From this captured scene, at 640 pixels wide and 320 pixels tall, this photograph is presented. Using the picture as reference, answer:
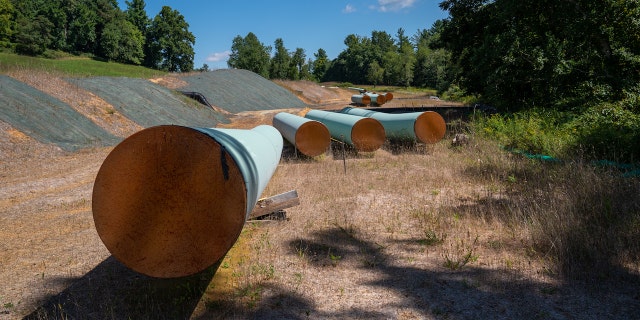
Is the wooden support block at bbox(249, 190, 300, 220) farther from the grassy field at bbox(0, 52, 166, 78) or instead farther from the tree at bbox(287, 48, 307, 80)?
the tree at bbox(287, 48, 307, 80)

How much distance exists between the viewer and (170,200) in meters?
3.77

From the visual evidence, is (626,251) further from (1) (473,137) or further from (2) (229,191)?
(1) (473,137)

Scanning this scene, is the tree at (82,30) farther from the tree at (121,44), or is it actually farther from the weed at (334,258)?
the weed at (334,258)

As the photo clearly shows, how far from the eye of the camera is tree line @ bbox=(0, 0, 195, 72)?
73838mm

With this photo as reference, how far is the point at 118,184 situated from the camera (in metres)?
3.79

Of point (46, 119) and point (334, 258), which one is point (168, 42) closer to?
point (46, 119)

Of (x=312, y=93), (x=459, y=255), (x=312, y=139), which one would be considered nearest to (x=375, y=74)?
(x=312, y=93)

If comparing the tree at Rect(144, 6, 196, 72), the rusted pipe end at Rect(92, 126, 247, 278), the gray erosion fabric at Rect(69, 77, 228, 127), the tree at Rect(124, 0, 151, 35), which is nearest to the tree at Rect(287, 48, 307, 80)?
the tree at Rect(144, 6, 196, 72)

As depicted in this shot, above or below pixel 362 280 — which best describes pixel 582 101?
above

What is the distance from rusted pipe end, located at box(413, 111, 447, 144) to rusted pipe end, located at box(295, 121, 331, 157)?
319 centimetres

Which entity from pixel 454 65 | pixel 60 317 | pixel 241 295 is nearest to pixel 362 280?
pixel 241 295

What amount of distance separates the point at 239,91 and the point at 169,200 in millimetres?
34918

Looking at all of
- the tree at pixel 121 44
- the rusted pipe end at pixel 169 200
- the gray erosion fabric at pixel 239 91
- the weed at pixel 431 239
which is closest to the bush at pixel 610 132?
the weed at pixel 431 239

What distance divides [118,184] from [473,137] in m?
12.5
